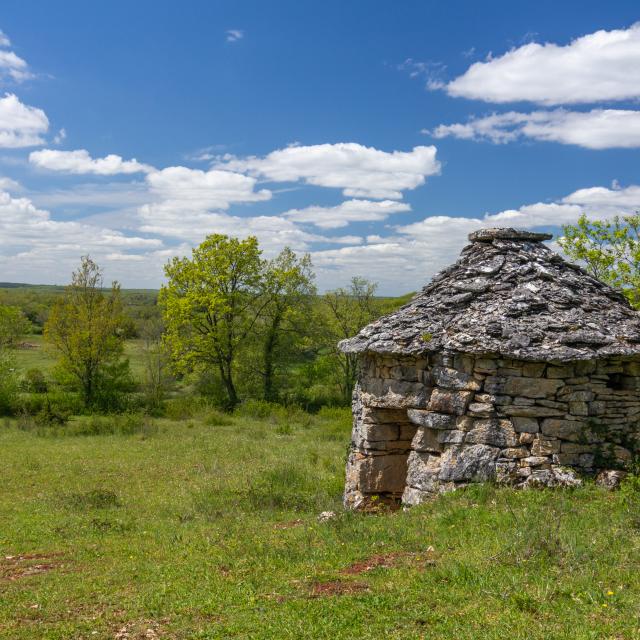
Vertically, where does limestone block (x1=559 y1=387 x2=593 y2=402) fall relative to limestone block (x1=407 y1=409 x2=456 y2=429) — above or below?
above

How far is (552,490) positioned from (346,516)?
280 cm

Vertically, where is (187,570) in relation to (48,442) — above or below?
above

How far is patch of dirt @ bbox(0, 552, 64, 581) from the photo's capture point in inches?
309

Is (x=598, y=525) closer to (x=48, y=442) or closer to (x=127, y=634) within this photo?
(x=127, y=634)

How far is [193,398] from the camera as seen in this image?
33375 millimetres

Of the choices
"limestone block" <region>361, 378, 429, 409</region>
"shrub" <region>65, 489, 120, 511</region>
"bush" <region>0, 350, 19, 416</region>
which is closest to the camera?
"limestone block" <region>361, 378, 429, 409</region>

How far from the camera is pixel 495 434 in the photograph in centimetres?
867

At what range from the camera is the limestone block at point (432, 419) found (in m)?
9.01

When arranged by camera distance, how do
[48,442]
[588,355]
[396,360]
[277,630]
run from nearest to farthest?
[277,630] → [588,355] → [396,360] → [48,442]

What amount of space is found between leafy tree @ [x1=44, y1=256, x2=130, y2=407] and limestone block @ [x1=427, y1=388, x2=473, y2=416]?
25.1 meters

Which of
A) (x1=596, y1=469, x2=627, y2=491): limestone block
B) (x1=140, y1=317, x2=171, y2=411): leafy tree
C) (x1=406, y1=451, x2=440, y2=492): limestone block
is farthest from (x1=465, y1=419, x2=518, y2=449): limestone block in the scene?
(x1=140, y1=317, x2=171, y2=411): leafy tree

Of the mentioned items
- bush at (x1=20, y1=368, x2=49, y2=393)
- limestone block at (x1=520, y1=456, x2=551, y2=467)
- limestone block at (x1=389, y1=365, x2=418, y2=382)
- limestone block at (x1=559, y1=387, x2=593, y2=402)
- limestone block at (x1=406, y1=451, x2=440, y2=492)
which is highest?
limestone block at (x1=389, y1=365, x2=418, y2=382)

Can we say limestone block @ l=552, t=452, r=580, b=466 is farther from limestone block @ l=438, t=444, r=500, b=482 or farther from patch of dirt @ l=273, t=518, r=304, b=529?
patch of dirt @ l=273, t=518, r=304, b=529

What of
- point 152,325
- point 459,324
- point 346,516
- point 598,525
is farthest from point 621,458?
point 152,325
